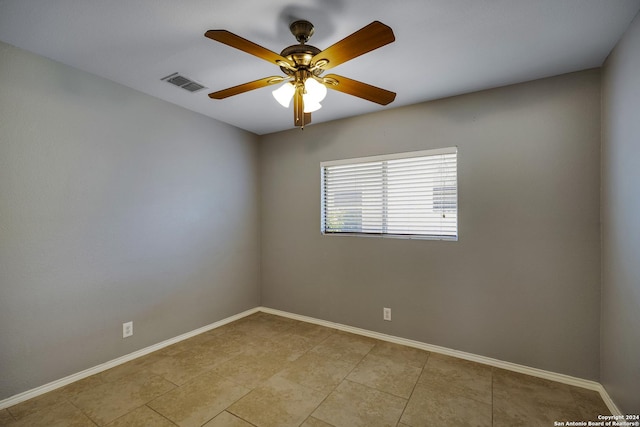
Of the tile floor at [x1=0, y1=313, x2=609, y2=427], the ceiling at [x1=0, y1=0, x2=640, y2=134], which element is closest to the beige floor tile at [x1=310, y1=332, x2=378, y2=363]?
the tile floor at [x1=0, y1=313, x2=609, y2=427]

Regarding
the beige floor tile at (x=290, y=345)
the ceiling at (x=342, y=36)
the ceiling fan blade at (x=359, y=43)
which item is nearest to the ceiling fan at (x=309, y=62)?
the ceiling fan blade at (x=359, y=43)

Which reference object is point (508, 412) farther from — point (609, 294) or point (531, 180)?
point (531, 180)

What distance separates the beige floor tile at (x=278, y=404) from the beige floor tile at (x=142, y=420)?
41cm

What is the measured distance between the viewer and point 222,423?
71.6 inches

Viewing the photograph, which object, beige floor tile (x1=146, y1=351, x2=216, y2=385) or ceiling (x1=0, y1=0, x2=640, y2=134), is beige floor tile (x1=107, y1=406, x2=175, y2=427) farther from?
ceiling (x1=0, y1=0, x2=640, y2=134)

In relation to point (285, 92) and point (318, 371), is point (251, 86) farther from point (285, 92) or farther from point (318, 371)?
point (318, 371)

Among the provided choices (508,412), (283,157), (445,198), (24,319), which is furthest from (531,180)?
(24,319)

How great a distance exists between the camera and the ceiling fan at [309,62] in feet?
4.43

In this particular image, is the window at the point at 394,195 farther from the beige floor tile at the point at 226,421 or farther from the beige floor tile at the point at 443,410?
the beige floor tile at the point at 226,421

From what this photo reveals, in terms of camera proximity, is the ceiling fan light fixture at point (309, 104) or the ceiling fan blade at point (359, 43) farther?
the ceiling fan light fixture at point (309, 104)

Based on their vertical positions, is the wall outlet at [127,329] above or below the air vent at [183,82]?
below

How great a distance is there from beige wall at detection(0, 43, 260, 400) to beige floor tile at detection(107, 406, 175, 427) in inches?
31.1

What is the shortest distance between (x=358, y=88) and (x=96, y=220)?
7.59 feet

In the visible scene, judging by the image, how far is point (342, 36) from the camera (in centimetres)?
187
